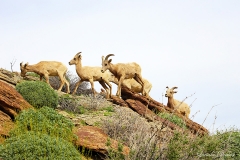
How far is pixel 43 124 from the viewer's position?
11.2 meters

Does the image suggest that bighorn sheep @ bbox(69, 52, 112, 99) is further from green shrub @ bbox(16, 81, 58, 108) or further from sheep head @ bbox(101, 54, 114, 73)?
green shrub @ bbox(16, 81, 58, 108)

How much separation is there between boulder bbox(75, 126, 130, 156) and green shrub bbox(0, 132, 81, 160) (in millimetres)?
1829

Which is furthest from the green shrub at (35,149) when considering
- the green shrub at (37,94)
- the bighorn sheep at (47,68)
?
the bighorn sheep at (47,68)

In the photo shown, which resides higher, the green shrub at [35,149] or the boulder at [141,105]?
the boulder at [141,105]

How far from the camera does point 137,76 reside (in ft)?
73.7

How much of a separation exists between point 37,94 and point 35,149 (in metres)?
7.15

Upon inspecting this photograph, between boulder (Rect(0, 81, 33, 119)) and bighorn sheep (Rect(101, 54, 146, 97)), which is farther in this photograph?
bighorn sheep (Rect(101, 54, 146, 97))

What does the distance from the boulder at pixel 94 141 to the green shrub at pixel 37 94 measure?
3.72 metres

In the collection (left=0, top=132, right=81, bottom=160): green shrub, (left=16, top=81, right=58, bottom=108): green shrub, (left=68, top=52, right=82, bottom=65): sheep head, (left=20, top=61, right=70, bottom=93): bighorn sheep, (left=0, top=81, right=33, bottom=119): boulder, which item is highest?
(left=68, top=52, right=82, bottom=65): sheep head

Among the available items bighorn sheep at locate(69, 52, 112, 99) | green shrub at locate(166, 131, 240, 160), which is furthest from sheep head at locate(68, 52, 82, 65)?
green shrub at locate(166, 131, 240, 160)

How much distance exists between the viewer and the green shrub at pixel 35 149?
863 cm

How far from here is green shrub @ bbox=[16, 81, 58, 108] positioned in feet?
51.0

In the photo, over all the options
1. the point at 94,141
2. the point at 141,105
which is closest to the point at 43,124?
the point at 94,141

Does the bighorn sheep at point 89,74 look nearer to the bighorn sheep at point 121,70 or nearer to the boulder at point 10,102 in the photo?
the bighorn sheep at point 121,70
